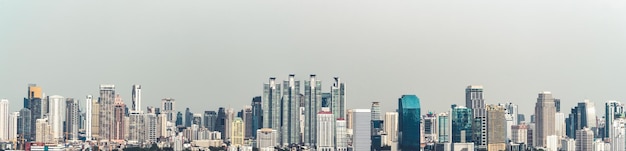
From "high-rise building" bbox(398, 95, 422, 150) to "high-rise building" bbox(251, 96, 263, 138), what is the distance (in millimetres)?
3949

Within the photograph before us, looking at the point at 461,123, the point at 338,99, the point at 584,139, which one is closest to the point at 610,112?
the point at 584,139

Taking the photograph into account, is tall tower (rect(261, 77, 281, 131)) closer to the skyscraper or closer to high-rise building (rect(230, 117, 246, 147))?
high-rise building (rect(230, 117, 246, 147))

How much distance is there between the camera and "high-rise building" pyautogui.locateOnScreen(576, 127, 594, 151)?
25.4 meters

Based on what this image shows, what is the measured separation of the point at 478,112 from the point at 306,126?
477 centimetres

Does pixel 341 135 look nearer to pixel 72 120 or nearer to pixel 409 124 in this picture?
pixel 409 124

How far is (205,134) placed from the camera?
1188 inches

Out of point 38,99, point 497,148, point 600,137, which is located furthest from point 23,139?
point 600,137

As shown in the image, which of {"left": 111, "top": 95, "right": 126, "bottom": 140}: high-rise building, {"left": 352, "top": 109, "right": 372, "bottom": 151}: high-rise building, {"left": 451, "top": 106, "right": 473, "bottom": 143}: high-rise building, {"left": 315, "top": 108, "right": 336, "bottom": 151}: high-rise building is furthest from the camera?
{"left": 111, "top": 95, "right": 126, "bottom": 140}: high-rise building

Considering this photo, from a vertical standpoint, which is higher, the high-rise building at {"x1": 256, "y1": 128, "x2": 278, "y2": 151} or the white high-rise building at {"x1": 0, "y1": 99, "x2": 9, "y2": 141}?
the white high-rise building at {"x1": 0, "y1": 99, "x2": 9, "y2": 141}

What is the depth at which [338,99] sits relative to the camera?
2878 cm

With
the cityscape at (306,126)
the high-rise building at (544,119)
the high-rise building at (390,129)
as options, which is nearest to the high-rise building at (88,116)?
the cityscape at (306,126)

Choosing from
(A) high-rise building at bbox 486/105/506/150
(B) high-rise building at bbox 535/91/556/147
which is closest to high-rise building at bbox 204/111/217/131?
(A) high-rise building at bbox 486/105/506/150

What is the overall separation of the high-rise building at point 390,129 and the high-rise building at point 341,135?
3.29ft

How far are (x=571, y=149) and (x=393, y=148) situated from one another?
14.9 ft
